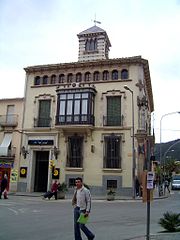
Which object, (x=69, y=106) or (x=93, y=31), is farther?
(x=93, y=31)

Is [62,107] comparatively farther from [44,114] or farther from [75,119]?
[44,114]

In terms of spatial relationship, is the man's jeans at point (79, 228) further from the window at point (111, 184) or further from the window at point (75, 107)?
the window at point (75, 107)

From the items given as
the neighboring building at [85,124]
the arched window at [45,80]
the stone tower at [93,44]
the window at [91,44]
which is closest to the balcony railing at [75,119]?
the neighboring building at [85,124]

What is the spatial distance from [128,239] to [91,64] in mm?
24432

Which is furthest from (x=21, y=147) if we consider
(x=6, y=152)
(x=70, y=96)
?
(x=70, y=96)

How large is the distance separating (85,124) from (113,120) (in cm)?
278

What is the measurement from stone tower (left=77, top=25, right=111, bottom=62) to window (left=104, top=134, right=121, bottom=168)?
12.0 meters

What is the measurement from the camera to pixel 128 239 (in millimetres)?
8078

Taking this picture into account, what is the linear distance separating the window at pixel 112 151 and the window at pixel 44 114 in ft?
21.8

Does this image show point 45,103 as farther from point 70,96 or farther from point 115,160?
point 115,160

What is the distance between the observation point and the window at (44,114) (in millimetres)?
31250

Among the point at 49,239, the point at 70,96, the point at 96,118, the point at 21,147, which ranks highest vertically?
the point at 70,96

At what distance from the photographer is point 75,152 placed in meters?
29.7

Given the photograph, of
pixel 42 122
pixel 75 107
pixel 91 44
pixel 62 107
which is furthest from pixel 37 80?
pixel 91 44
